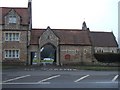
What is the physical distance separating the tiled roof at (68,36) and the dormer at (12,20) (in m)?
4.39

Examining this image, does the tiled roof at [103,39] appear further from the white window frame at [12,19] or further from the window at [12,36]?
the white window frame at [12,19]

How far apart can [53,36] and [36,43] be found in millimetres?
3440

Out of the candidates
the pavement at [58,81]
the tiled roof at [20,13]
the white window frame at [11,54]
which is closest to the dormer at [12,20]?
the tiled roof at [20,13]

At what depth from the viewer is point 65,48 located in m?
59.5

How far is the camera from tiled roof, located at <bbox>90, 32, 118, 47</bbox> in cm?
8062

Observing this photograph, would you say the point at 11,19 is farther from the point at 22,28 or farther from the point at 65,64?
the point at 65,64

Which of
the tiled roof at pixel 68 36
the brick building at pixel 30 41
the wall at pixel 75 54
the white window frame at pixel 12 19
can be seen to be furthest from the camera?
the tiled roof at pixel 68 36

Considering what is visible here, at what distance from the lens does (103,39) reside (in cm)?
8275

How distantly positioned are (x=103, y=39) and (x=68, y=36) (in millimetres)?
22351

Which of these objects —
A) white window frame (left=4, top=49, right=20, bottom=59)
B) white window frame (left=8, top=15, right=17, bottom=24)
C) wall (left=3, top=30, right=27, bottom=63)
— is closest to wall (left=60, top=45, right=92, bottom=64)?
wall (left=3, top=30, right=27, bottom=63)

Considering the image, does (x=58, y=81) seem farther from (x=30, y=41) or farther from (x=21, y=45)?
(x=30, y=41)

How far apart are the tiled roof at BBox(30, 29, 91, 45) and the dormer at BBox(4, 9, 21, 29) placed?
4388 mm

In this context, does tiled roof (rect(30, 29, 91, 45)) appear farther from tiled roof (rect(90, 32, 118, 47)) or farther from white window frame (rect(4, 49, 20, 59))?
tiled roof (rect(90, 32, 118, 47))

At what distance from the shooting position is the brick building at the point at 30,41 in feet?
187
